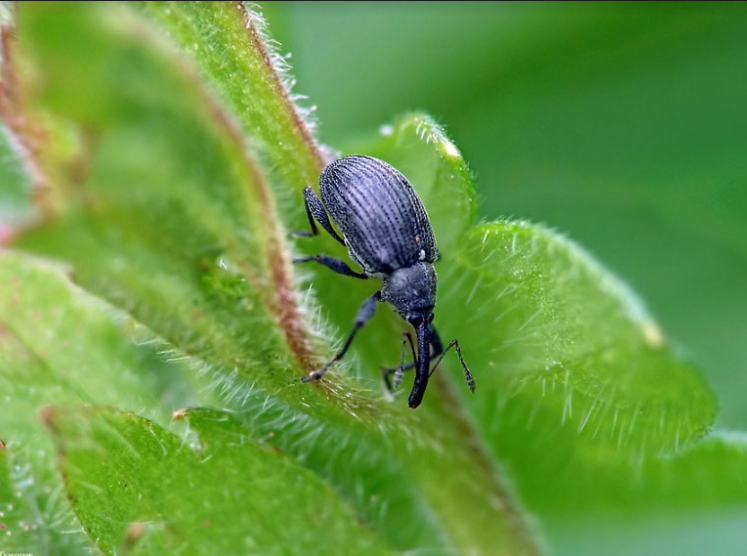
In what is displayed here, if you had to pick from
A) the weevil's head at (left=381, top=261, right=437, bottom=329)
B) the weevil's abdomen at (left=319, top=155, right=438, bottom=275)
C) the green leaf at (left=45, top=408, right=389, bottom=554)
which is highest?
the weevil's abdomen at (left=319, top=155, right=438, bottom=275)

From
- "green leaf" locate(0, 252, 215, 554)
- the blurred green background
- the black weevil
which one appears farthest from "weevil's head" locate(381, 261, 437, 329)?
the blurred green background

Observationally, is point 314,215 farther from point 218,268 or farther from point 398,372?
point 218,268

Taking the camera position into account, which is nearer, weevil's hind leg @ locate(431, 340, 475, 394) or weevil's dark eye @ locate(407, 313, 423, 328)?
weevil's hind leg @ locate(431, 340, 475, 394)

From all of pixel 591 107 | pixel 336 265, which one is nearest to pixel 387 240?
pixel 336 265

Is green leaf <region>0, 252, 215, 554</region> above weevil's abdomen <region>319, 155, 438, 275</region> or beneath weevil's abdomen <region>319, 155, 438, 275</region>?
beneath

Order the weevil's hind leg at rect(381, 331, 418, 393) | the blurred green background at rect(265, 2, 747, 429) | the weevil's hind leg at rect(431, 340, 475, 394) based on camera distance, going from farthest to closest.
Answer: the blurred green background at rect(265, 2, 747, 429) < the weevil's hind leg at rect(431, 340, 475, 394) < the weevil's hind leg at rect(381, 331, 418, 393)

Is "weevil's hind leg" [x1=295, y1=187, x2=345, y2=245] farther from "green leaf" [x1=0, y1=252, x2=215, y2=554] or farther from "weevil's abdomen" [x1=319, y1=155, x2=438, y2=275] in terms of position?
"green leaf" [x1=0, y1=252, x2=215, y2=554]

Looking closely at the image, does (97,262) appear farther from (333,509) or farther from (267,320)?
(333,509)

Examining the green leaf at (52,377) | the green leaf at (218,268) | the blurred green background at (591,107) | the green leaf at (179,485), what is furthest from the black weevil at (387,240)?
the blurred green background at (591,107)
